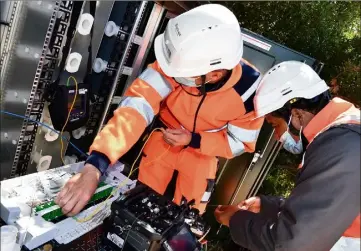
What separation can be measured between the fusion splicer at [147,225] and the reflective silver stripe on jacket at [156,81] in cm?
88

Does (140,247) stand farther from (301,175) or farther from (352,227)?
(352,227)

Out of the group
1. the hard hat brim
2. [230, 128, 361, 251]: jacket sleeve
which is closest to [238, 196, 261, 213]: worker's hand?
[230, 128, 361, 251]: jacket sleeve

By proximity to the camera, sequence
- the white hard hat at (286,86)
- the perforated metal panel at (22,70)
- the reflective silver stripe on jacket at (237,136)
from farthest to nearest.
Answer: the reflective silver stripe on jacket at (237,136), the perforated metal panel at (22,70), the white hard hat at (286,86)

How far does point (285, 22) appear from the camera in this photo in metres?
4.62

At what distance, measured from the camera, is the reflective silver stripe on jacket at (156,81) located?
8.07ft

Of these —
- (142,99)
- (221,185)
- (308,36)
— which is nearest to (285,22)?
(308,36)

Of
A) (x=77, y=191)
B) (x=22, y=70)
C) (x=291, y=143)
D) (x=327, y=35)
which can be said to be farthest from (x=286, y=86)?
(x=327, y=35)

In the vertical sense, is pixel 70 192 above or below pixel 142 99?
below

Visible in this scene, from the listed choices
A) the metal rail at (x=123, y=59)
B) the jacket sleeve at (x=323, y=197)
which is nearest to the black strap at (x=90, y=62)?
the metal rail at (x=123, y=59)

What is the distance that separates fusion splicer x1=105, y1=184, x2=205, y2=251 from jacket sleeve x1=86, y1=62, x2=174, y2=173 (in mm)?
331

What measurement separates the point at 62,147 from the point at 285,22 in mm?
3334

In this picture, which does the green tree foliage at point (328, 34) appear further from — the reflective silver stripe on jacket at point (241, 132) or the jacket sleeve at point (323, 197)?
the jacket sleeve at point (323, 197)

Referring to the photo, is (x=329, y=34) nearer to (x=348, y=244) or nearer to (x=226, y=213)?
(x=226, y=213)

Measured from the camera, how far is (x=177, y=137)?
257cm
